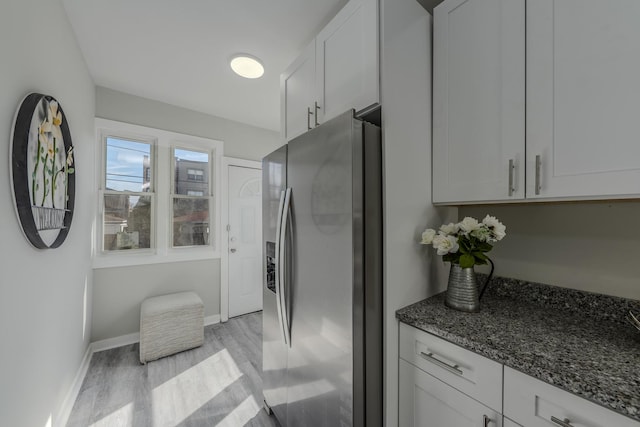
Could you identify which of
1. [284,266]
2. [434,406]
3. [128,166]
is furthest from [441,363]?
[128,166]

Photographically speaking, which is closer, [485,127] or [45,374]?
[485,127]

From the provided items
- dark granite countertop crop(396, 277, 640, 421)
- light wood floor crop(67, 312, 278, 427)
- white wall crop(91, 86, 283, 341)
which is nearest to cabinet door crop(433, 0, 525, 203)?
dark granite countertop crop(396, 277, 640, 421)

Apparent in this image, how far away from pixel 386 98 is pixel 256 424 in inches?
81.7

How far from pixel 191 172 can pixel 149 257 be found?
1.08m

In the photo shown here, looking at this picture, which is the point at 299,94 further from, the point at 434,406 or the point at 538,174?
the point at 434,406

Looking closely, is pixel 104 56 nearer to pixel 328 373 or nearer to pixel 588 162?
pixel 328 373

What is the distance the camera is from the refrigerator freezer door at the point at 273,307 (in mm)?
1478

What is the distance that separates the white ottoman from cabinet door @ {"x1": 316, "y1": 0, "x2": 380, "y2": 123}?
89.4 inches

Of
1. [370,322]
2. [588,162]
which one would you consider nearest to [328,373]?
[370,322]

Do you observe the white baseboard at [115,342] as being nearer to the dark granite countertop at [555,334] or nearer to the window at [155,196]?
the window at [155,196]

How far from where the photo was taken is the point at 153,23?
5.56 ft

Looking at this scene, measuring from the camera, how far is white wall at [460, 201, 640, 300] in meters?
1.05

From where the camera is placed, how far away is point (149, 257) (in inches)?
108

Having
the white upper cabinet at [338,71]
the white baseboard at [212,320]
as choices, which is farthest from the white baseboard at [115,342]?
the white upper cabinet at [338,71]
